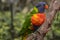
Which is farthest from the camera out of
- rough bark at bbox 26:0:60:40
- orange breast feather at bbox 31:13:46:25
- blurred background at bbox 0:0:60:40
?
blurred background at bbox 0:0:60:40

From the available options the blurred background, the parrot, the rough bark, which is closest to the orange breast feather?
the parrot

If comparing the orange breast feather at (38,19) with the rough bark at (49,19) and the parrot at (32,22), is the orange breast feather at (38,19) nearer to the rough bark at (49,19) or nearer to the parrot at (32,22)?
the parrot at (32,22)

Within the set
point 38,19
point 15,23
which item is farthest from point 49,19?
point 15,23

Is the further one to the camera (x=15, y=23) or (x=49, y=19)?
(x=15, y=23)

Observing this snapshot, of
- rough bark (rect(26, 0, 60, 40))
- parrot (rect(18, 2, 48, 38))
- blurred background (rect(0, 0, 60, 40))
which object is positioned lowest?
blurred background (rect(0, 0, 60, 40))

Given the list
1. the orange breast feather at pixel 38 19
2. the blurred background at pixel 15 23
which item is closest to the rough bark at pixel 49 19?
the blurred background at pixel 15 23

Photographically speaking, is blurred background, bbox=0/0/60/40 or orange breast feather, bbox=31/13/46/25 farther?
blurred background, bbox=0/0/60/40

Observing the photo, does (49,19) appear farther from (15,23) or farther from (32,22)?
(15,23)

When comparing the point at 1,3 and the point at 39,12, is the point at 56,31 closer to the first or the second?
the point at 39,12

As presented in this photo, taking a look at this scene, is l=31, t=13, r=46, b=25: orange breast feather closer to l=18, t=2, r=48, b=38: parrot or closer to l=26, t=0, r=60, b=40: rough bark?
l=18, t=2, r=48, b=38: parrot

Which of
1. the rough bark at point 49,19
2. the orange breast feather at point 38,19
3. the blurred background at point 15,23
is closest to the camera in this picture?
the rough bark at point 49,19

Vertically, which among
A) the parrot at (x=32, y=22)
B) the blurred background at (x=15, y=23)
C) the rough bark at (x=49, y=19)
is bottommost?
the blurred background at (x=15, y=23)

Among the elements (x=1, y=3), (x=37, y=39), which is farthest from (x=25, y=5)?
(x=37, y=39)

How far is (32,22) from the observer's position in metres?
2.74
